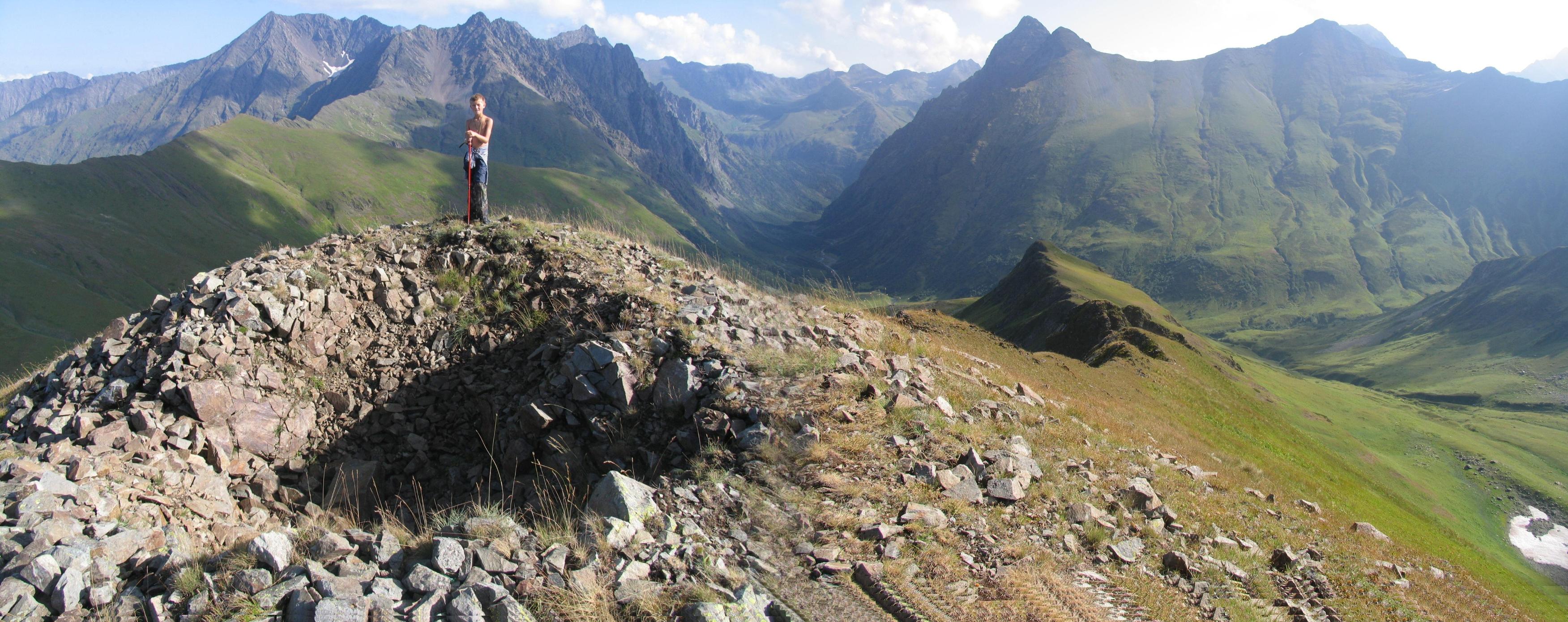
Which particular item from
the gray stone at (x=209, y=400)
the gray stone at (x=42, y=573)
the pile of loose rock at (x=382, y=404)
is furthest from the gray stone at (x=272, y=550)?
the gray stone at (x=209, y=400)

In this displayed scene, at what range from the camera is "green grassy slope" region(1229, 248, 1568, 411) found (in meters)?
109

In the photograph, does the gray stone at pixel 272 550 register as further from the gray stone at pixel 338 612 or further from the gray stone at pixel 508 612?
the gray stone at pixel 508 612

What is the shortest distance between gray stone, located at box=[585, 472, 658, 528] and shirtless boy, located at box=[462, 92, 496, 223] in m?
10.6

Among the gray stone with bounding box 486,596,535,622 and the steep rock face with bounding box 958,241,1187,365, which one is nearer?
the gray stone with bounding box 486,596,535,622

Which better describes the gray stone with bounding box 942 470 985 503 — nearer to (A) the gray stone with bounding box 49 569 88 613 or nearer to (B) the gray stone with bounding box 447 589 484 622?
(B) the gray stone with bounding box 447 589 484 622

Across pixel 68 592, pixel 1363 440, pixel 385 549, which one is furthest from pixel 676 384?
pixel 1363 440

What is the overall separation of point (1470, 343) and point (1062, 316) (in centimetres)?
13652

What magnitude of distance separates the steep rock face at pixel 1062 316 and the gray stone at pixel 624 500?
116 feet

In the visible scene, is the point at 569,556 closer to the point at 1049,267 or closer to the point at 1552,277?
the point at 1049,267

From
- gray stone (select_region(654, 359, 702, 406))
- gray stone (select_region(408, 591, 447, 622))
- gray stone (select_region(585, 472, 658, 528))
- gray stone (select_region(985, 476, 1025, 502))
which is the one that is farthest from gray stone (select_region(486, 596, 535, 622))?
gray stone (select_region(985, 476, 1025, 502))

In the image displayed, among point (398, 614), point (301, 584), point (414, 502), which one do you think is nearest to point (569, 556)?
point (398, 614)

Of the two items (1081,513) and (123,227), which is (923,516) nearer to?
(1081,513)

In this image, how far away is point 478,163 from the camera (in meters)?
15.9

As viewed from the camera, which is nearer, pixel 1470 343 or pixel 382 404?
pixel 382 404
